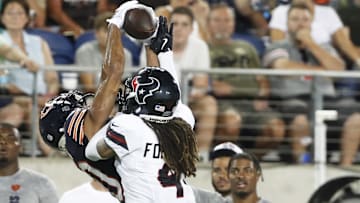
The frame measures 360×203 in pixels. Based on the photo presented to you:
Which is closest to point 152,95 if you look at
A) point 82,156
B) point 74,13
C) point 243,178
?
point 82,156

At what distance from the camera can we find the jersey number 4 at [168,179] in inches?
247

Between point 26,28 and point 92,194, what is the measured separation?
8.46ft

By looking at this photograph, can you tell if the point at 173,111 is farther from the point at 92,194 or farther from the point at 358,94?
the point at 358,94

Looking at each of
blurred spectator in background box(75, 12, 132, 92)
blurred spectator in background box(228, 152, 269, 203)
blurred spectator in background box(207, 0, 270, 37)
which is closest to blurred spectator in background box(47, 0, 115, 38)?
blurred spectator in background box(75, 12, 132, 92)

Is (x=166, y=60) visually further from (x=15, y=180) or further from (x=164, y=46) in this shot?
(x=15, y=180)

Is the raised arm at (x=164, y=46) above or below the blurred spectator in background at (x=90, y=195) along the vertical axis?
above

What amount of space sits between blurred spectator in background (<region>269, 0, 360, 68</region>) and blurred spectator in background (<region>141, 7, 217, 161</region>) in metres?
0.78

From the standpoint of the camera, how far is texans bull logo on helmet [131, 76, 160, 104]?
6.19 metres

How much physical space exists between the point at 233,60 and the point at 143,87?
4919 mm

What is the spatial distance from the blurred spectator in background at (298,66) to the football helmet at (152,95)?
447 centimetres

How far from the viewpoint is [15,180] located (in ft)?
29.7

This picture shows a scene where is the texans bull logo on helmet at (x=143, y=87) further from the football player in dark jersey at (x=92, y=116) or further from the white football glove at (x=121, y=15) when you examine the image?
the white football glove at (x=121, y=15)

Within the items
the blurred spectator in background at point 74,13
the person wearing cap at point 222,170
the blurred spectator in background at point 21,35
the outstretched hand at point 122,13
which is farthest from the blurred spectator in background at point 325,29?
the outstretched hand at point 122,13

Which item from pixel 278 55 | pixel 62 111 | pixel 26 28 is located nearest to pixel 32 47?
pixel 26 28
